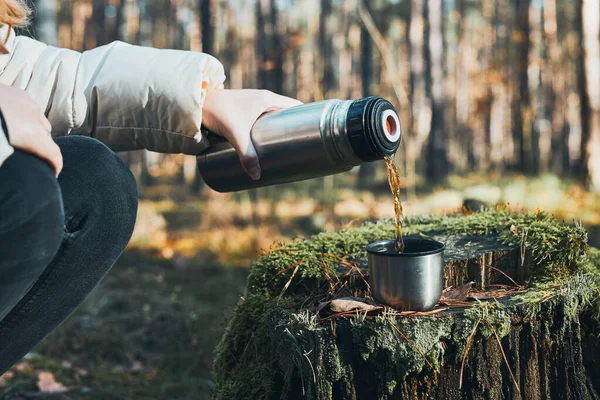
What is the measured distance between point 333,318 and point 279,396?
0.36m

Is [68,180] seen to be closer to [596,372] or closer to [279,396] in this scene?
[279,396]

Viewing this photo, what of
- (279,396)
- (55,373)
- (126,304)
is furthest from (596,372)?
(126,304)

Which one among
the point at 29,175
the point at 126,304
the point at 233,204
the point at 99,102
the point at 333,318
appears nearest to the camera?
the point at 29,175

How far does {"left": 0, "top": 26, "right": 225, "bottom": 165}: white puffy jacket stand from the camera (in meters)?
1.99

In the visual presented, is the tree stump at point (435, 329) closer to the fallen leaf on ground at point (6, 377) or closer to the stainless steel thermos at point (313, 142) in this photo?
the stainless steel thermos at point (313, 142)

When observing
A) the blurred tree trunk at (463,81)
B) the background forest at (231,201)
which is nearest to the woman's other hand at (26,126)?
the background forest at (231,201)

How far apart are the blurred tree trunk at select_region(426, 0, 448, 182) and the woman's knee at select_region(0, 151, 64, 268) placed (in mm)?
14578

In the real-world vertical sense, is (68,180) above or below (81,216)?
above

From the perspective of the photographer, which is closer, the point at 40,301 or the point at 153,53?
the point at 40,301

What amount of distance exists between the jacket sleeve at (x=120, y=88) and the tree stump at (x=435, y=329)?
712 mm

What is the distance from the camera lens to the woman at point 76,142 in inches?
55.4

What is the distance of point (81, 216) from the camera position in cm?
176

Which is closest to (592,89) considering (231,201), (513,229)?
(231,201)

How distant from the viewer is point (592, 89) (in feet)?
36.0
